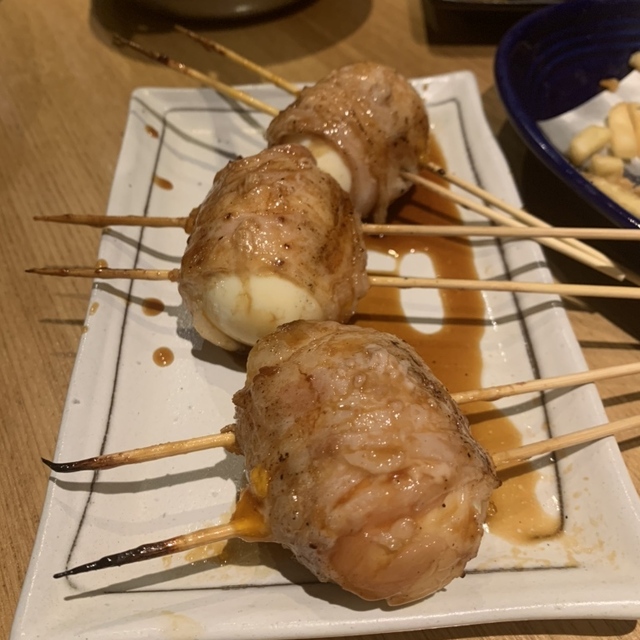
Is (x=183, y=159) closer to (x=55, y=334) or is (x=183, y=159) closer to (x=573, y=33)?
(x=55, y=334)

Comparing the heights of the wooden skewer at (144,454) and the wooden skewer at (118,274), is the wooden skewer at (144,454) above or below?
below

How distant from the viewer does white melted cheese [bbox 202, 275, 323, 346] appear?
6.51ft

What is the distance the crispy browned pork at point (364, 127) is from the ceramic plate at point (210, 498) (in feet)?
1.41

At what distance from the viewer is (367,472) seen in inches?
58.2

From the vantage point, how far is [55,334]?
2.50 meters

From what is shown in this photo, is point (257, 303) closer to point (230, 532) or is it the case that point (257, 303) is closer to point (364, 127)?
point (230, 532)

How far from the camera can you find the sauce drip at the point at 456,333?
6.45 ft

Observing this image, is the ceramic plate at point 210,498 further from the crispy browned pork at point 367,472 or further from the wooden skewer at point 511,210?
the crispy browned pork at point 367,472

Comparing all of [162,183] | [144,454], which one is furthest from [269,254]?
[162,183]

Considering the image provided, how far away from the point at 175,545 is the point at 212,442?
0.37 metres

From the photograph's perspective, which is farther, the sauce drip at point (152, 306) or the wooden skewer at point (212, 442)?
the sauce drip at point (152, 306)

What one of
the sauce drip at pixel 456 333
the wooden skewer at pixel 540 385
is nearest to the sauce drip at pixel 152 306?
the sauce drip at pixel 456 333

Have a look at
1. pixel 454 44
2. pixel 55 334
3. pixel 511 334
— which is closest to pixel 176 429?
pixel 55 334

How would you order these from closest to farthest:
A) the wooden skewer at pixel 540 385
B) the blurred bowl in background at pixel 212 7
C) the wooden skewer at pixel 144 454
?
1. the wooden skewer at pixel 144 454
2. the wooden skewer at pixel 540 385
3. the blurred bowl in background at pixel 212 7
